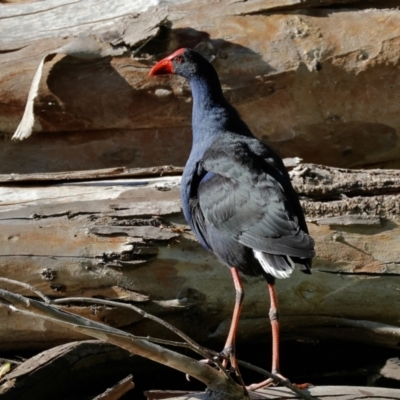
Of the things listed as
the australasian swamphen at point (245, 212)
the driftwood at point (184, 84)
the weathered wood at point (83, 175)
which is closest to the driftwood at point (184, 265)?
the weathered wood at point (83, 175)

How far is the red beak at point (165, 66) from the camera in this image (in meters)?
4.46

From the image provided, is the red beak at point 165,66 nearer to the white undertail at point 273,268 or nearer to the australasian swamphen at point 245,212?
the australasian swamphen at point 245,212

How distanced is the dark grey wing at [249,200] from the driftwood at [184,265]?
0.38 meters

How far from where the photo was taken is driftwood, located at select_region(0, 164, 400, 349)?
13.2ft

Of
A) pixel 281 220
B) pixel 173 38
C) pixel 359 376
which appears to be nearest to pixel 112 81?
pixel 173 38

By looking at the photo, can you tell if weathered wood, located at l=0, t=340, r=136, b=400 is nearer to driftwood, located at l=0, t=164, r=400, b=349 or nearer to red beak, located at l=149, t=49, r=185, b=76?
driftwood, located at l=0, t=164, r=400, b=349

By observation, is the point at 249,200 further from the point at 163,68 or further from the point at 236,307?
the point at 163,68

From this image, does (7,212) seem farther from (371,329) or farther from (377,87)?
(377,87)

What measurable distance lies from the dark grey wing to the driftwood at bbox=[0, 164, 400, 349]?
382 mm

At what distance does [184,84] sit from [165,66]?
464 millimetres

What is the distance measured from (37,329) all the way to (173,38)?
1.85 m

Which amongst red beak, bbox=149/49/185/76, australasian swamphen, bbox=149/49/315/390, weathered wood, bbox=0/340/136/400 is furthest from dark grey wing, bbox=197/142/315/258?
weathered wood, bbox=0/340/136/400

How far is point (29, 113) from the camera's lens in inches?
192

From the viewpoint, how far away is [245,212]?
3.67m
